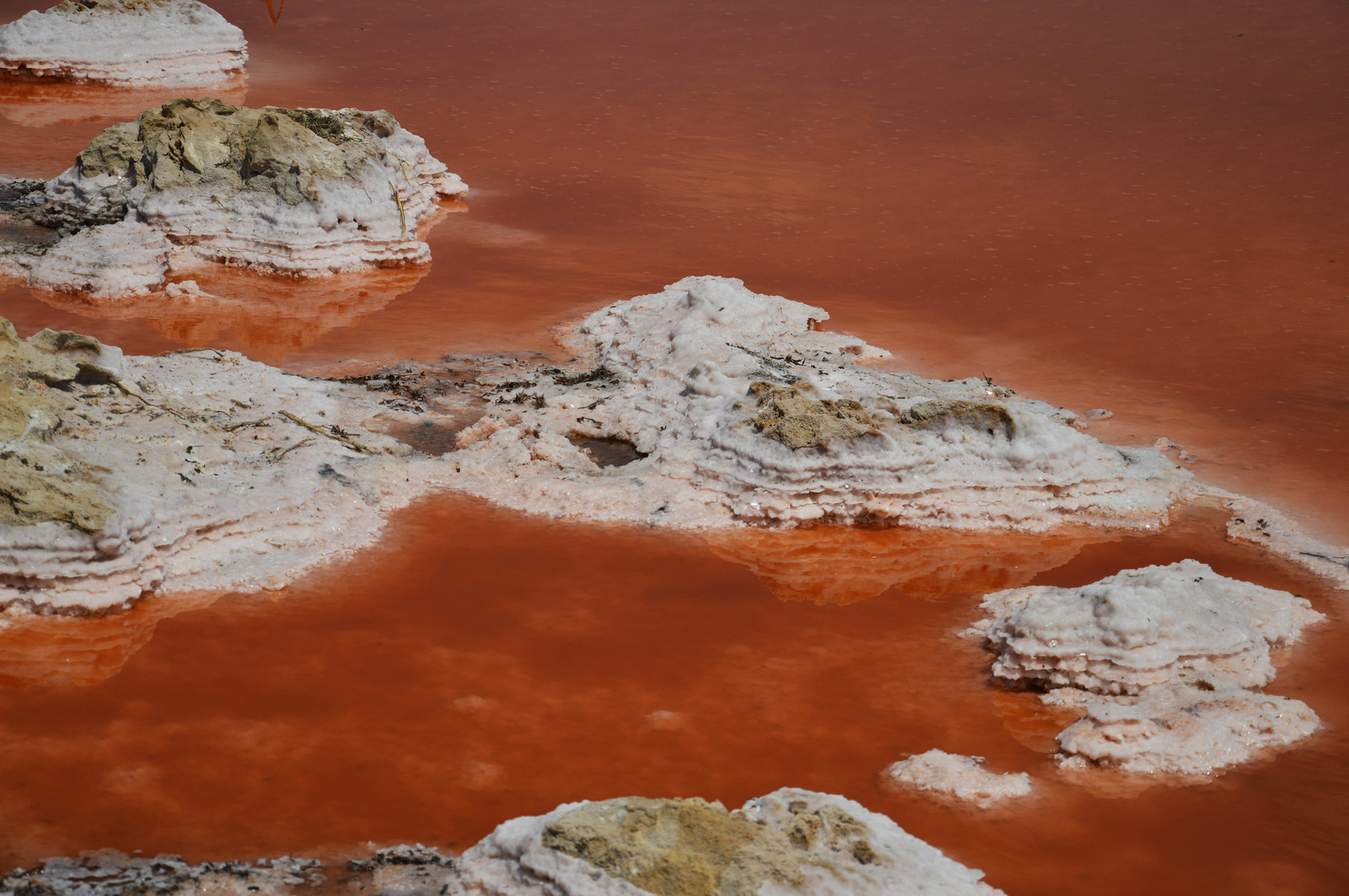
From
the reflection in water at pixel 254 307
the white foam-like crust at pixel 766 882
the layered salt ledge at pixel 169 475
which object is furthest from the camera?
the reflection in water at pixel 254 307

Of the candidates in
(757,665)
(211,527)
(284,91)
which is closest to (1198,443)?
(757,665)

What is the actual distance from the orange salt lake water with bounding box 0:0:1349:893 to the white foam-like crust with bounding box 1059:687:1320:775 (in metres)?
0.15

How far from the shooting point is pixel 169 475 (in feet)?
24.7

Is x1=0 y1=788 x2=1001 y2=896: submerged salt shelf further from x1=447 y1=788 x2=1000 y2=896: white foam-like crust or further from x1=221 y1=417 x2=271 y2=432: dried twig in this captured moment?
x1=221 y1=417 x2=271 y2=432: dried twig

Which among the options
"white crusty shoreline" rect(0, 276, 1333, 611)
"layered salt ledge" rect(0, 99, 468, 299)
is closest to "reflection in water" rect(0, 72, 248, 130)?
"layered salt ledge" rect(0, 99, 468, 299)

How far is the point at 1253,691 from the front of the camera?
6492 millimetres

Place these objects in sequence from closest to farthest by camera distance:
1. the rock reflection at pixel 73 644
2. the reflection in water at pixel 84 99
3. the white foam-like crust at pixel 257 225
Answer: the rock reflection at pixel 73 644 < the white foam-like crust at pixel 257 225 < the reflection in water at pixel 84 99

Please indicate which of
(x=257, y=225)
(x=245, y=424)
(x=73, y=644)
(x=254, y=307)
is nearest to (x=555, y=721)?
(x=73, y=644)

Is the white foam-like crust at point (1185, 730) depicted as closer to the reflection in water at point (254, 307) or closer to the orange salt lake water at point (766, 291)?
the orange salt lake water at point (766, 291)

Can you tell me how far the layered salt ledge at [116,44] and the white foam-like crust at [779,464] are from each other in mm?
12889

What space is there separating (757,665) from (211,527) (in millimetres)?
3354

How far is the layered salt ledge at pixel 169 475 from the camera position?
262 inches

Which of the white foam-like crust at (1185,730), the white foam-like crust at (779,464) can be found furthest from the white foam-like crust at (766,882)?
the white foam-like crust at (779,464)

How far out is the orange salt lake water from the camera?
5.59 meters
